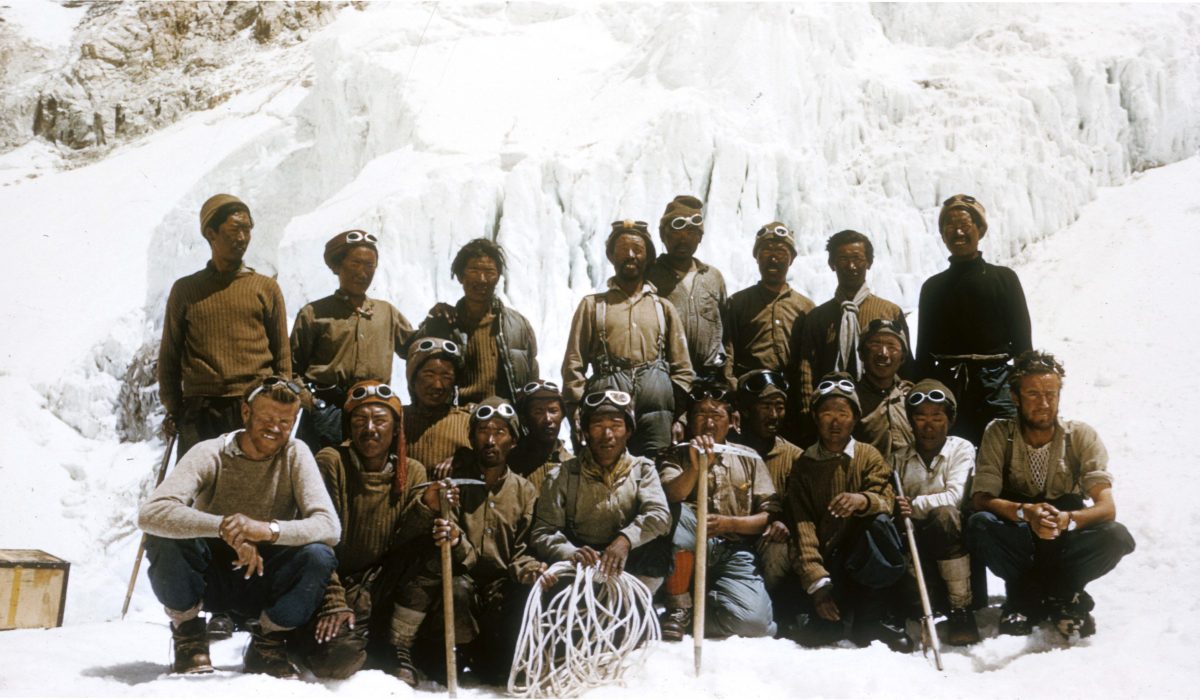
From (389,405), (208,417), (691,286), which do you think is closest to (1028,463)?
(691,286)

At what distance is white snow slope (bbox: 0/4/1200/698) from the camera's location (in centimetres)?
722

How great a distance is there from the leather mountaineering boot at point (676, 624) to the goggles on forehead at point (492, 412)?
0.91 meters

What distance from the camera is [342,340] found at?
3562 mm

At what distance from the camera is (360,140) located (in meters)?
10.0

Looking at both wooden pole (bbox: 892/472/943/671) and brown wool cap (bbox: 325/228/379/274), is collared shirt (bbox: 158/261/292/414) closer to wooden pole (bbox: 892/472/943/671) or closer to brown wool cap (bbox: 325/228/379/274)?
brown wool cap (bbox: 325/228/379/274)

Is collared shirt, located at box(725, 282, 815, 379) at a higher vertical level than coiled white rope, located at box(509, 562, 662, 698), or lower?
higher

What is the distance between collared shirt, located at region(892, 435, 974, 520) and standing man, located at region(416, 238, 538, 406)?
1496 millimetres

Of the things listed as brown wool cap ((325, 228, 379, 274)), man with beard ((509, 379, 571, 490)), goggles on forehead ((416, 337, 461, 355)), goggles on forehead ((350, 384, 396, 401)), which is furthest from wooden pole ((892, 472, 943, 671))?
brown wool cap ((325, 228, 379, 274))

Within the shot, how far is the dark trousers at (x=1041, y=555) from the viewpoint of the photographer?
3.04 meters

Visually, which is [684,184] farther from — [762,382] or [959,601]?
[959,601]

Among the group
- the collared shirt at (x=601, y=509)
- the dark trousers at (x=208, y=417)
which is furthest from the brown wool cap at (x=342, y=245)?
the collared shirt at (x=601, y=509)

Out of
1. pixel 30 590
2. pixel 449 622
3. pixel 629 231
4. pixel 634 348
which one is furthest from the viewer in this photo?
pixel 30 590

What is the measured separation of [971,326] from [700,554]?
5.12 ft

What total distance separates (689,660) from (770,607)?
→ 42 centimetres
